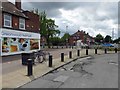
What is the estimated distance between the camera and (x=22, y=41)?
1163 inches

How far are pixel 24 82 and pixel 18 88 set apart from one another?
1.17 meters

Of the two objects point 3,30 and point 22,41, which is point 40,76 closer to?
point 3,30

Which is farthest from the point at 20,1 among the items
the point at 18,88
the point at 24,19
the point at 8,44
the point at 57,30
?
the point at 57,30

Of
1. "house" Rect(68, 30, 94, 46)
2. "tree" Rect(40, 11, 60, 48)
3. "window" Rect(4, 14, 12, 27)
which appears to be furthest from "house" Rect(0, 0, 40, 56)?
"house" Rect(68, 30, 94, 46)

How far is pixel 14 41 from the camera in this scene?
27.4m

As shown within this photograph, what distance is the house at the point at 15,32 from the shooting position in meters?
25.1

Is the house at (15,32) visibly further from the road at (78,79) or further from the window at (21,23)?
the road at (78,79)

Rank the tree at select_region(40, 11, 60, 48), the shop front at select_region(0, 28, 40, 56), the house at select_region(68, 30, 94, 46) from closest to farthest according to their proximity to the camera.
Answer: the shop front at select_region(0, 28, 40, 56) < the tree at select_region(40, 11, 60, 48) < the house at select_region(68, 30, 94, 46)

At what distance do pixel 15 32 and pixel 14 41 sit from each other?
1194 millimetres

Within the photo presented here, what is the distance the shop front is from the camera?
24.8 m

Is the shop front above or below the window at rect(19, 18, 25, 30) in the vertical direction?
below

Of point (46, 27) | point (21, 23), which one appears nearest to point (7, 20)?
point (21, 23)

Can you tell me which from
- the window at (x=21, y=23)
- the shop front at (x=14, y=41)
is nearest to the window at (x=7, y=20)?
the shop front at (x=14, y=41)

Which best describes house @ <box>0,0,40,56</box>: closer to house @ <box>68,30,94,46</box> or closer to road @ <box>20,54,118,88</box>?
road @ <box>20,54,118,88</box>
